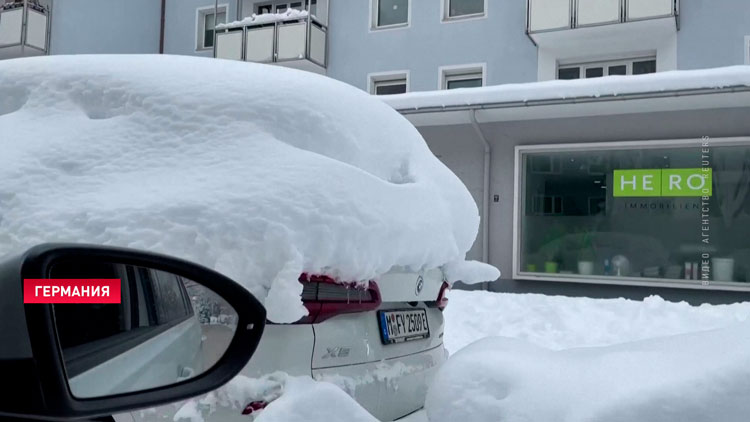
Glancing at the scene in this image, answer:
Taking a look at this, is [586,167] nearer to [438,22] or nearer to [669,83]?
[669,83]

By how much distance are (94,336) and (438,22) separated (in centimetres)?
1752

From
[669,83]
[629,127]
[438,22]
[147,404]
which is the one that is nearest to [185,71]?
[147,404]

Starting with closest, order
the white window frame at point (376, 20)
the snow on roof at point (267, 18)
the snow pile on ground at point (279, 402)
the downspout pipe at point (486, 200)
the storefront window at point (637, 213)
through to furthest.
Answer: the snow pile on ground at point (279, 402) → the storefront window at point (637, 213) → the downspout pipe at point (486, 200) → the white window frame at point (376, 20) → the snow on roof at point (267, 18)

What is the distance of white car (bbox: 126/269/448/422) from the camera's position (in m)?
2.26

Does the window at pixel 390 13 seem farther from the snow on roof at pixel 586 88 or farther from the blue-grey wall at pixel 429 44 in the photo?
the snow on roof at pixel 586 88

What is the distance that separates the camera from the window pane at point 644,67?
52.7 ft

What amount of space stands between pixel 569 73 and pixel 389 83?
4.59 m

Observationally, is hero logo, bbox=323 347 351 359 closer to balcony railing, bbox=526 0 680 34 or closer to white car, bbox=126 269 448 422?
white car, bbox=126 269 448 422

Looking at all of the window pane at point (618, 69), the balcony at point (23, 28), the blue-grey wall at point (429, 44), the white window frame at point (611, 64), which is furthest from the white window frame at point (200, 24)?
the window pane at point (618, 69)

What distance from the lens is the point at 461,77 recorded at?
18.0 metres

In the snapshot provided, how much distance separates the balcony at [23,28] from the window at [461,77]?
12027mm

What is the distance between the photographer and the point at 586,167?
1215 centimetres

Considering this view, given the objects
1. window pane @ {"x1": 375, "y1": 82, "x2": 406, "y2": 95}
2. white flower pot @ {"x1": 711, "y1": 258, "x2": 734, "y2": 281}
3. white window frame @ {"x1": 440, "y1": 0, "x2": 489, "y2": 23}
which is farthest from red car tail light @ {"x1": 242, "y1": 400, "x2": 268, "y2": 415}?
window pane @ {"x1": 375, "y1": 82, "x2": 406, "y2": 95}

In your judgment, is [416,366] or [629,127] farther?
[629,127]
